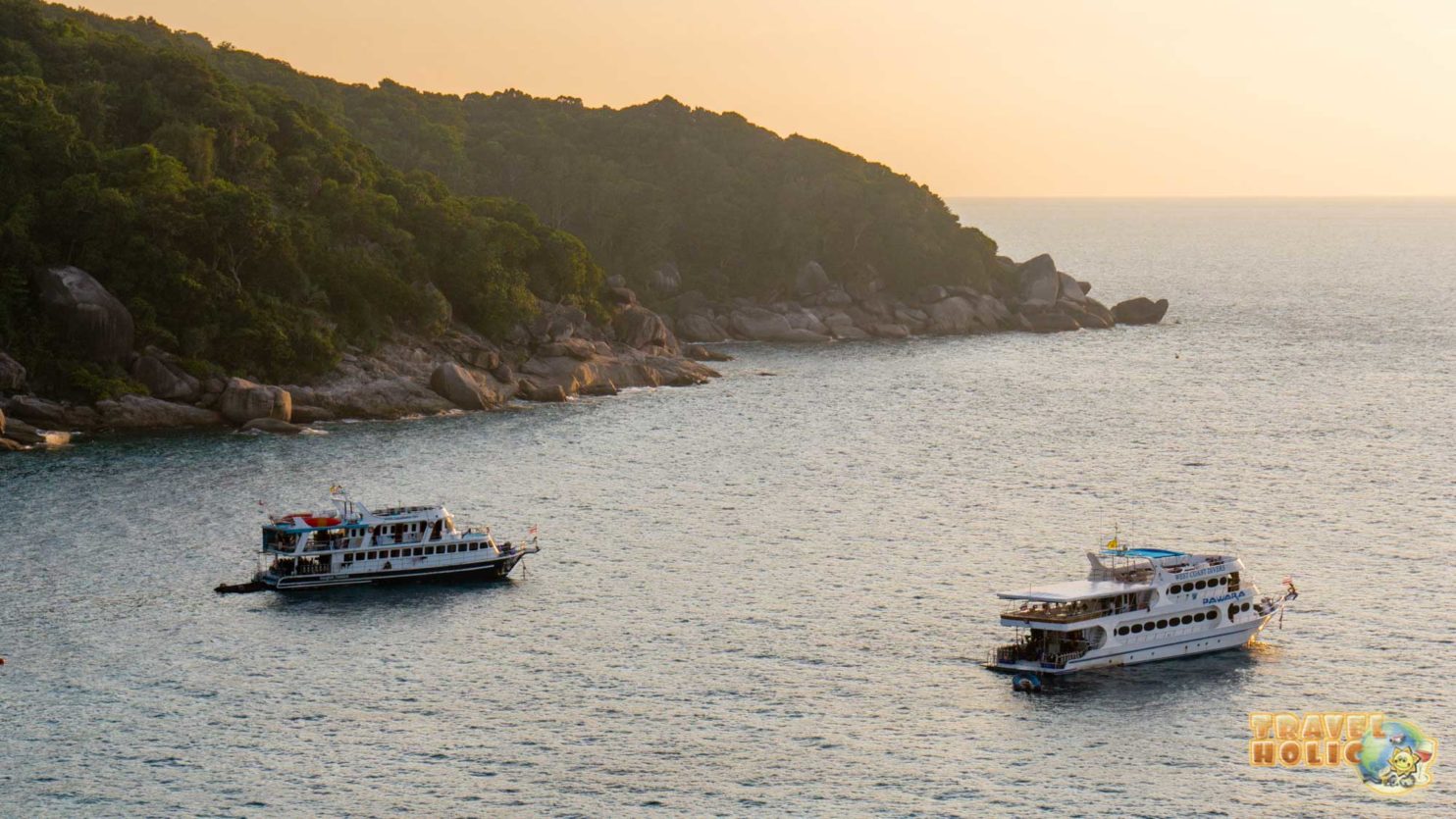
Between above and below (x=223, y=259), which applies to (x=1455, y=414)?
below

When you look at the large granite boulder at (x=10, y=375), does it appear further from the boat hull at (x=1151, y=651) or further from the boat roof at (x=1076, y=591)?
the boat hull at (x=1151, y=651)

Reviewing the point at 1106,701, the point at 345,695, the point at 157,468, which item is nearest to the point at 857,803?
the point at 1106,701

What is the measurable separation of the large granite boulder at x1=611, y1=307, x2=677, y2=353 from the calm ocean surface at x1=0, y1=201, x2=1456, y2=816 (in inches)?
1405

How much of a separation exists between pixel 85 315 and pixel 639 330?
6441cm

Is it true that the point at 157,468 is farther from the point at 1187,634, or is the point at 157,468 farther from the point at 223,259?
the point at 1187,634

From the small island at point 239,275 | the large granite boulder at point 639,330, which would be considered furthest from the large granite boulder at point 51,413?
the large granite boulder at point 639,330

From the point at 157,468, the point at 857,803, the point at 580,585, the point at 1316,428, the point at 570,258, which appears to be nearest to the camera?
the point at 857,803

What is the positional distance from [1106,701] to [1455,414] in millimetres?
94703

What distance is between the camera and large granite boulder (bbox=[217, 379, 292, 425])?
140375mm

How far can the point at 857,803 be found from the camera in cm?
6625

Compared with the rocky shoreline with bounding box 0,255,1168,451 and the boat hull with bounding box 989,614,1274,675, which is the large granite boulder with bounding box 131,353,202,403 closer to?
the rocky shoreline with bounding box 0,255,1168,451

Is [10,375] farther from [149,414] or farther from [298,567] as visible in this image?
[298,567]

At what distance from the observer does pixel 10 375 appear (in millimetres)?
135375

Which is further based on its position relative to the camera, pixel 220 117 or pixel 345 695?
pixel 220 117
